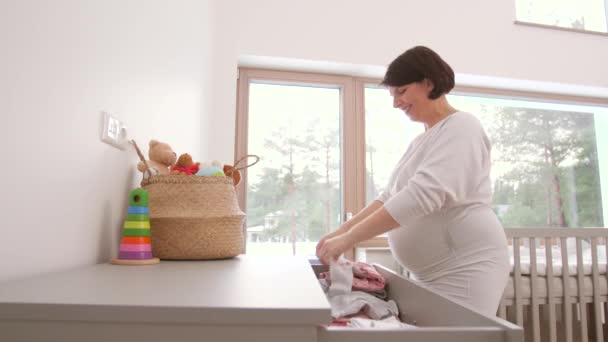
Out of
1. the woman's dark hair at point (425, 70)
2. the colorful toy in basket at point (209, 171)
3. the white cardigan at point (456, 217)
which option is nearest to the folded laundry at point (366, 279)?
the white cardigan at point (456, 217)

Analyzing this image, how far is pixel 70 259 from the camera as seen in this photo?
2.73 ft

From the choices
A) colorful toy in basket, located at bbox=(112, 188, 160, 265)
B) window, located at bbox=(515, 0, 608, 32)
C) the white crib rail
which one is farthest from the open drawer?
window, located at bbox=(515, 0, 608, 32)

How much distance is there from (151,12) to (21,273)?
2.96ft

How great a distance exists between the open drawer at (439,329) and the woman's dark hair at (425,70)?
1.94ft

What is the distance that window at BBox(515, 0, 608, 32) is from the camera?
9.38 feet

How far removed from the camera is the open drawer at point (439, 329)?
51 cm

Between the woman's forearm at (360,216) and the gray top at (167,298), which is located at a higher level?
the woman's forearm at (360,216)

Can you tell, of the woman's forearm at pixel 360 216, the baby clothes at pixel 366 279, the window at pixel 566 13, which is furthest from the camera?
the window at pixel 566 13

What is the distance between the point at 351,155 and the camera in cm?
259

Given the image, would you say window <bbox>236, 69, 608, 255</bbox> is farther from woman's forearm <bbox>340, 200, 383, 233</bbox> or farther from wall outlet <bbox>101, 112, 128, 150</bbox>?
wall outlet <bbox>101, 112, 128, 150</bbox>

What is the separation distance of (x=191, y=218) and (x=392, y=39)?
200cm

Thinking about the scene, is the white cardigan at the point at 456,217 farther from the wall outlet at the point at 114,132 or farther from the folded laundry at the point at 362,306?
the wall outlet at the point at 114,132

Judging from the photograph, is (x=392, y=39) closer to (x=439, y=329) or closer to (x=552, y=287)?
(x=552, y=287)

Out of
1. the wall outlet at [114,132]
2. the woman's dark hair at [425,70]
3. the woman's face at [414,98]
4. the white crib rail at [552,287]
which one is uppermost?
the woman's dark hair at [425,70]
